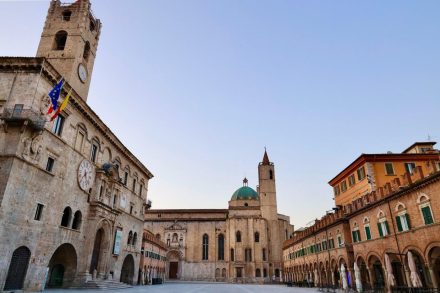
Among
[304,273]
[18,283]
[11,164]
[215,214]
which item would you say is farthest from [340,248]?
[215,214]

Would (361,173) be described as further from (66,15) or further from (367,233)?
(66,15)

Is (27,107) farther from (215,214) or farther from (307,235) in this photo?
(215,214)

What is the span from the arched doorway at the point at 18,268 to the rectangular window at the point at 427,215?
2436cm

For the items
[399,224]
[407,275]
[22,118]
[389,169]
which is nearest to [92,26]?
[22,118]

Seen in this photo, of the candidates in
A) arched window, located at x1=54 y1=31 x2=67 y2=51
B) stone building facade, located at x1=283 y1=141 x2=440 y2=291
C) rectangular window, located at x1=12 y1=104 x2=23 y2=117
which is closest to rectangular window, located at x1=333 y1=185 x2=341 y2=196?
stone building facade, located at x1=283 y1=141 x2=440 y2=291

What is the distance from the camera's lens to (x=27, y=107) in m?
18.5

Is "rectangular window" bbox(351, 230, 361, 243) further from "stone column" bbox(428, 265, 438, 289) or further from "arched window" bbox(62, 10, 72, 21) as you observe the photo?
"arched window" bbox(62, 10, 72, 21)

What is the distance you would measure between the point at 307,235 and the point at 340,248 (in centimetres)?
1146

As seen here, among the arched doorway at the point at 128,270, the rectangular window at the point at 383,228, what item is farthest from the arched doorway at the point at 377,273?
the arched doorway at the point at 128,270

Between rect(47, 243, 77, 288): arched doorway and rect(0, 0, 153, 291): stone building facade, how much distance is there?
7 centimetres

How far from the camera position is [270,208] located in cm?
6438

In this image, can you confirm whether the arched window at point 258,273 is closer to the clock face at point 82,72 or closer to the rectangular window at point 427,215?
the rectangular window at point 427,215

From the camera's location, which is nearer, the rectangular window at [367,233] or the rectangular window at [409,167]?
the rectangular window at [367,233]

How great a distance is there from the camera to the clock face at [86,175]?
23.9 metres
